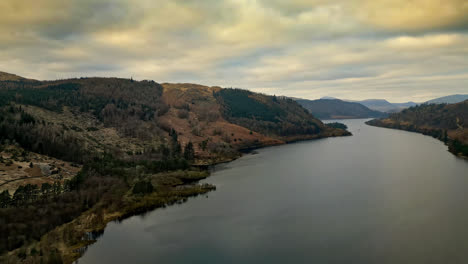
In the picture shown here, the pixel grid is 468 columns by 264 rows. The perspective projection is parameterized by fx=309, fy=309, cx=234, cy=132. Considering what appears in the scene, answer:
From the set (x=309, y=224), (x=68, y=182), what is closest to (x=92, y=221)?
(x=68, y=182)

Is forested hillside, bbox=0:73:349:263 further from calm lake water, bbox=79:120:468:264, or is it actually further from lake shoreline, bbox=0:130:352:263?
calm lake water, bbox=79:120:468:264

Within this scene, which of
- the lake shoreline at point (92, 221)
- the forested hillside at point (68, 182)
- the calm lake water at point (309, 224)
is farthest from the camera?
the forested hillside at point (68, 182)

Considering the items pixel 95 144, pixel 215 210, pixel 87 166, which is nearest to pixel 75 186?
pixel 87 166

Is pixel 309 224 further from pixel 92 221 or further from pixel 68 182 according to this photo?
pixel 68 182

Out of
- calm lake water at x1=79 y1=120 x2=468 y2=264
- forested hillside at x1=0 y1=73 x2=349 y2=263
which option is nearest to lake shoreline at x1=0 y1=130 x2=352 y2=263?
forested hillside at x1=0 y1=73 x2=349 y2=263

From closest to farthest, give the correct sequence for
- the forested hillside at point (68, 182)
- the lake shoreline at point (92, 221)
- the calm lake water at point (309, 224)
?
1. the calm lake water at point (309, 224)
2. the lake shoreline at point (92, 221)
3. the forested hillside at point (68, 182)

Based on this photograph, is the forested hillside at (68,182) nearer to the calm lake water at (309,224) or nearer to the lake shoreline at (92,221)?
the lake shoreline at (92,221)

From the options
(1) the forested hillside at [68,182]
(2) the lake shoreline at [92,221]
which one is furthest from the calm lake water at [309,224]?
(1) the forested hillside at [68,182]

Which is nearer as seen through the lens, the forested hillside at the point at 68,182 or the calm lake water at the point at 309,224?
the calm lake water at the point at 309,224

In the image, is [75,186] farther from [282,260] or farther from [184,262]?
[282,260]
